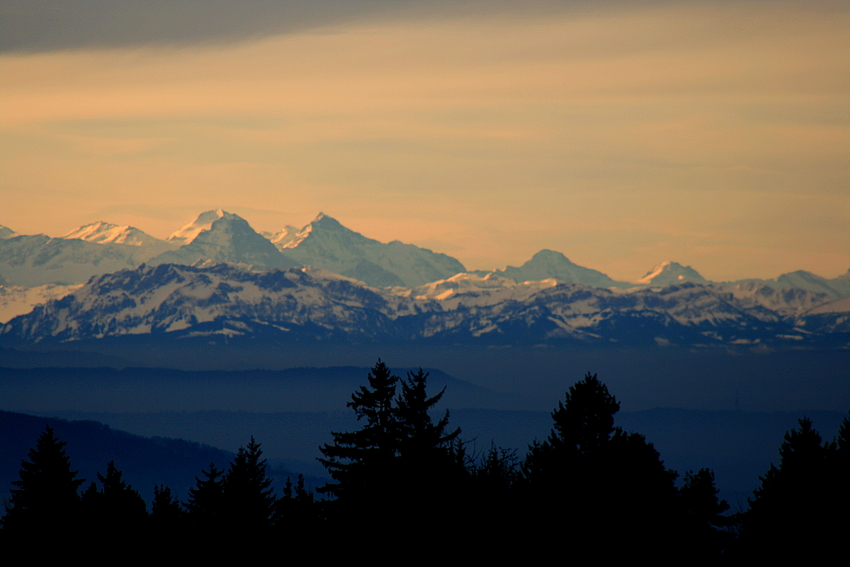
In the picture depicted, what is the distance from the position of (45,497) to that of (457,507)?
68.1 ft

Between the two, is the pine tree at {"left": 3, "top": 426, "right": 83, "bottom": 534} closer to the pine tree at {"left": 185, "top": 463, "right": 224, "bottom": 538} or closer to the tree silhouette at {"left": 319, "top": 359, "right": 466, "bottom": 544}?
the pine tree at {"left": 185, "top": 463, "right": 224, "bottom": 538}

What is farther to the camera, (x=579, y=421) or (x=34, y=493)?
(x=579, y=421)

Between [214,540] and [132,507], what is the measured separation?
13.1 metres

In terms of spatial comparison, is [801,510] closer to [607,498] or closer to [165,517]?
[607,498]

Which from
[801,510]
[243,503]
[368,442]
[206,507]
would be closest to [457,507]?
[368,442]

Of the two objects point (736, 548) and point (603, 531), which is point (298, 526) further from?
point (736, 548)

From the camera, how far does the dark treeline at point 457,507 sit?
4047 centimetres

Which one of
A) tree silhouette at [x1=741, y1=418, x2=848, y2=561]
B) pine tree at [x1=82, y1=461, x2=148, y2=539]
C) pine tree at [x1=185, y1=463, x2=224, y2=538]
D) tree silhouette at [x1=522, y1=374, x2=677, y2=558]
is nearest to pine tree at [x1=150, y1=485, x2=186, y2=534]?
pine tree at [x1=82, y1=461, x2=148, y2=539]

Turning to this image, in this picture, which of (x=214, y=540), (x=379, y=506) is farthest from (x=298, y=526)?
(x=379, y=506)

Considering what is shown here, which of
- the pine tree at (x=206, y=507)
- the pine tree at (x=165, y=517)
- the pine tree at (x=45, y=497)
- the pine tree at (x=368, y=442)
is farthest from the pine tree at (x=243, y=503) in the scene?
the pine tree at (x=368, y=442)

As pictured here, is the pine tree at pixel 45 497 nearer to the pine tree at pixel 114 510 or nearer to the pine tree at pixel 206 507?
the pine tree at pixel 114 510

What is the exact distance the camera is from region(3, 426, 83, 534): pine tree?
160ft

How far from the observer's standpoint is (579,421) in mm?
58781

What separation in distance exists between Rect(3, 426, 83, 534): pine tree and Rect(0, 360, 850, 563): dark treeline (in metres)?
0.06
